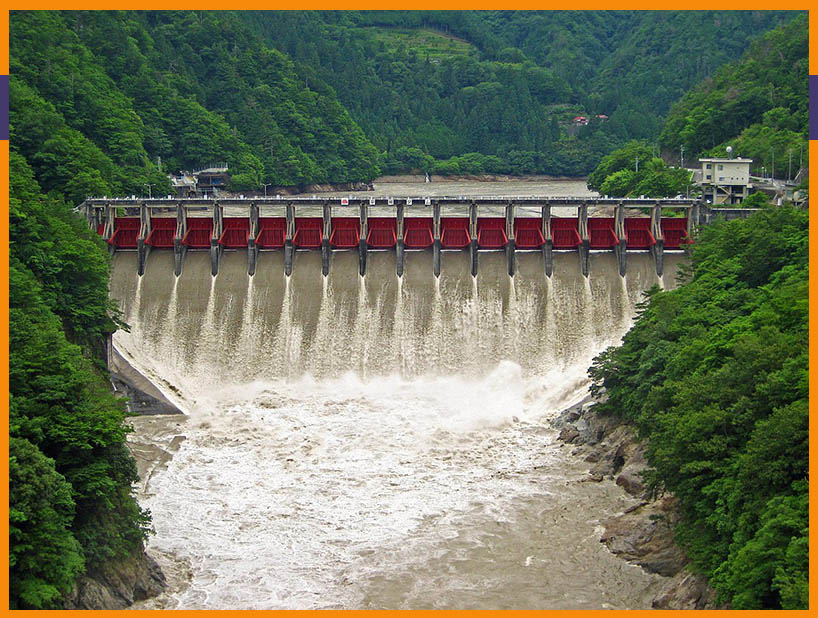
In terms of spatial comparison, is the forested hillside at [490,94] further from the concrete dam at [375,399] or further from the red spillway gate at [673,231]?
the red spillway gate at [673,231]

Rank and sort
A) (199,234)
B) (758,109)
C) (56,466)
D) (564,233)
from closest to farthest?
(56,466) < (564,233) < (199,234) < (758,109)

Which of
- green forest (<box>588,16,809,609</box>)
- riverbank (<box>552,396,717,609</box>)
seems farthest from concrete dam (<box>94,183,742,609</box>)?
green forest (<box>588,16,809,609</box>)

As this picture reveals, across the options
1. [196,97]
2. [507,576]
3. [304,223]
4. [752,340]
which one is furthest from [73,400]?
[196,97]

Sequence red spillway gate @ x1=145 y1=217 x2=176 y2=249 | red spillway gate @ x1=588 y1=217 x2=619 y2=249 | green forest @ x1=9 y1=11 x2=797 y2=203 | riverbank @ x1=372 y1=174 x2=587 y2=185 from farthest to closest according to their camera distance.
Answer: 1. riverbank @ x1=372 y1=174 x2=587 y2=185
2. green forest @ x1=9 y1=11 x2=797 y2=203
3. red spillway gate @ x1=145 y1=217 x2=176 y2=249
4. red spillway gate @ x1=588 y1=217 x2=619 y2=249

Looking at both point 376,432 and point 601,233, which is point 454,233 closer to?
point 601,233

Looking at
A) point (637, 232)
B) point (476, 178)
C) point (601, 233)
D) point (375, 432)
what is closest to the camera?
point (375, 432)

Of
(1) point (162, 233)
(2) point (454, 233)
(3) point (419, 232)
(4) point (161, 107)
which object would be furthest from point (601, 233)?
(4) point (161, 107)

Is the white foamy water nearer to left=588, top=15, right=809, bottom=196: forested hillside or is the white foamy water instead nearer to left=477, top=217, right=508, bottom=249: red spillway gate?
left=477, top=217, right=508, bottom=249: red spillway gate
